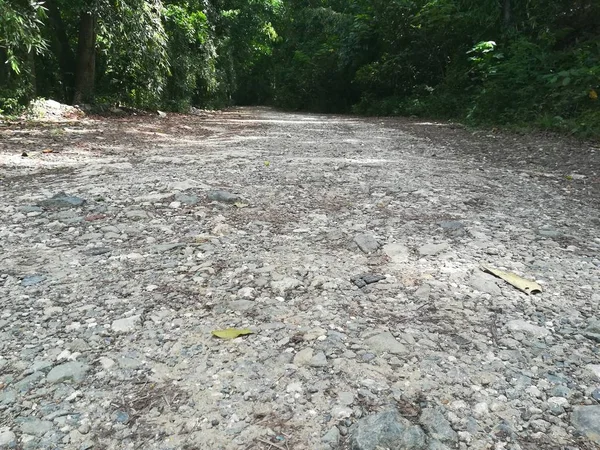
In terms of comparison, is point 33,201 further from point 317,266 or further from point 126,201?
point 317,266

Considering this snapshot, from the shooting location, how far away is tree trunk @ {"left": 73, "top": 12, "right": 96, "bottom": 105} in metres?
9.89

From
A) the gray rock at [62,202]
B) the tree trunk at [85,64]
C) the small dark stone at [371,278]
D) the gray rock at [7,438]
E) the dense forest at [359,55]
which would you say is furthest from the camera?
the tree trunk at [85,64]

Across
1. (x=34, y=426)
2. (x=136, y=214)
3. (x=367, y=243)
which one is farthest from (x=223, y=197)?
(x=34, y=426)

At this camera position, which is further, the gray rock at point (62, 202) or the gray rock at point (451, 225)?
the gray rock at point (62, 202)

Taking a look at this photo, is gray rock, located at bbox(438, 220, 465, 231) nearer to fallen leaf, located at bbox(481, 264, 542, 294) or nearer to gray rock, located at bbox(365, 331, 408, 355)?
fallen leaf, located at bbox(481, 264, 542, 294)

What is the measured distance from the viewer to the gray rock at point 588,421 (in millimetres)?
1101

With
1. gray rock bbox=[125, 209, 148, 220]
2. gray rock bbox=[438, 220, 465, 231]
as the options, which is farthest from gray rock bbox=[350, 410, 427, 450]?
gray rock bbox=[125, 209, 148, 220]

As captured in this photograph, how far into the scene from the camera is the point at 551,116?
6559mm

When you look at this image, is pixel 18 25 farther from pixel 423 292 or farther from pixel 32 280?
pixel 423 292

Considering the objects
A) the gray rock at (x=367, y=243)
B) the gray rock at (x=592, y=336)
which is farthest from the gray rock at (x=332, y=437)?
the gray rock at (x=367, y=243)

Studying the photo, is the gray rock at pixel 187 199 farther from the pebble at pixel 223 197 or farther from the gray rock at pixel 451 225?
the gray rock at pixel 451 225

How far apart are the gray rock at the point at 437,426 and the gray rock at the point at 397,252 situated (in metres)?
1.01

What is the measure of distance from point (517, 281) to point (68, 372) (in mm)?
1737

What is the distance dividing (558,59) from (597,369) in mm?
8020
